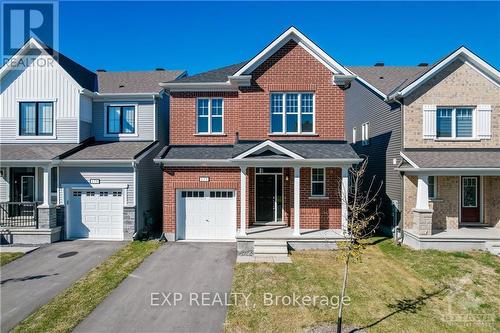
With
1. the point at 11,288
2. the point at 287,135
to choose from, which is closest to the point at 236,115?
the point at 287,135

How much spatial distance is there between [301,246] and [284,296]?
4018mm

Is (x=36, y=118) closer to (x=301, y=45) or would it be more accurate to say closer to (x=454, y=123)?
(x=301, y=45)

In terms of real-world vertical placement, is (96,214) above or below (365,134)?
below

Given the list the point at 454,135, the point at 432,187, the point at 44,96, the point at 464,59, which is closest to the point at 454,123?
the point at 454,135

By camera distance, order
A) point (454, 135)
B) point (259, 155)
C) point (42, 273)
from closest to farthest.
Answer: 1. point (42, 273)
2. point (259, 155)
3. point (454, 135)

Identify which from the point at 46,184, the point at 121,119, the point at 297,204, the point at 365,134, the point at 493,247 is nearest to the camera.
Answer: the point at 493,247

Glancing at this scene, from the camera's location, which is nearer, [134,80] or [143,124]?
[143,124]

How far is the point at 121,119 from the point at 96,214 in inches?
217

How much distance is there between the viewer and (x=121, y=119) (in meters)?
16.0

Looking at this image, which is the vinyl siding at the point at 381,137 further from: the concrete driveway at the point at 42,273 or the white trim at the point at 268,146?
the concrete driveway at the point at 42,273

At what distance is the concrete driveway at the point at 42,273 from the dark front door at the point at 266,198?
6322 mm

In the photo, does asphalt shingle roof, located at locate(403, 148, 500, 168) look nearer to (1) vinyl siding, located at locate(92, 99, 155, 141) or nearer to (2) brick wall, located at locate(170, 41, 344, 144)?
(2) brick wall, located at locate(170, 41, 344, 144)

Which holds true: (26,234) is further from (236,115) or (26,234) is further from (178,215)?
(236,115)

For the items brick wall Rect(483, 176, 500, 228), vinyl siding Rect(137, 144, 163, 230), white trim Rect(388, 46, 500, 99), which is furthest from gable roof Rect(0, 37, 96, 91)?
brick wall Rect(483, 176, 500, 228)
